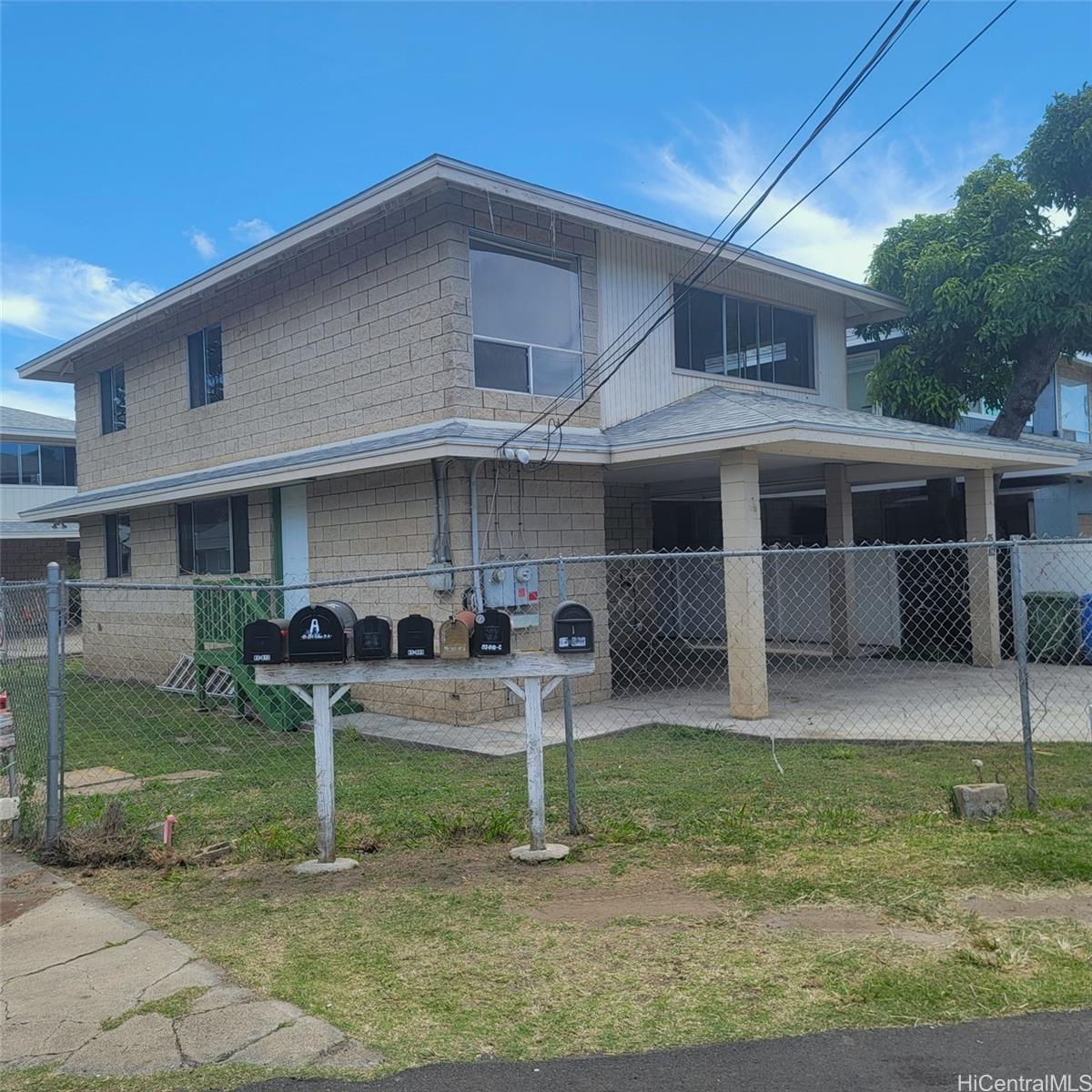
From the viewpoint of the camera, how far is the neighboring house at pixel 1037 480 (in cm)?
1766

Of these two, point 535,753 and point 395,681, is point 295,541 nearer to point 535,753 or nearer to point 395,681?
point 395,681

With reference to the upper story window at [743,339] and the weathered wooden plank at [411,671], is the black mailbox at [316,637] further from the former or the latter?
the upper story window at [743,339]

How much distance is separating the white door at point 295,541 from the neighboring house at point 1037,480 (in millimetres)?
10312

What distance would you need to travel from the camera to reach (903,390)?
1728 centimetres

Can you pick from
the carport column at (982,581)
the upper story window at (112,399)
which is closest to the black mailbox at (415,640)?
the carport column at (982,581)

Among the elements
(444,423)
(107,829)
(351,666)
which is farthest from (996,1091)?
(444,423)

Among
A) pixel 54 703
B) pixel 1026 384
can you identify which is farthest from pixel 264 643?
pixel 1026 384

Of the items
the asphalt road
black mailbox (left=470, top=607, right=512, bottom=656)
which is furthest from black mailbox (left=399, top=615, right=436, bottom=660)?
the asphalt road

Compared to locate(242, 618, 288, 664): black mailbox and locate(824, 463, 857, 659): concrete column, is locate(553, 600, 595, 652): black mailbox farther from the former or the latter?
locate(824, 463, 857, 659): concrete column

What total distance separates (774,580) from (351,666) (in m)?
14.6

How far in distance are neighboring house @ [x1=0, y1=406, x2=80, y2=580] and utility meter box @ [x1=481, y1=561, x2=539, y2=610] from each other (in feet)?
79.4

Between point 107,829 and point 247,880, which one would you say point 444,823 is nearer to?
point 247,880

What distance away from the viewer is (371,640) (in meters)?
5.86

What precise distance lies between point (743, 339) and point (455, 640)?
10.3 meters
